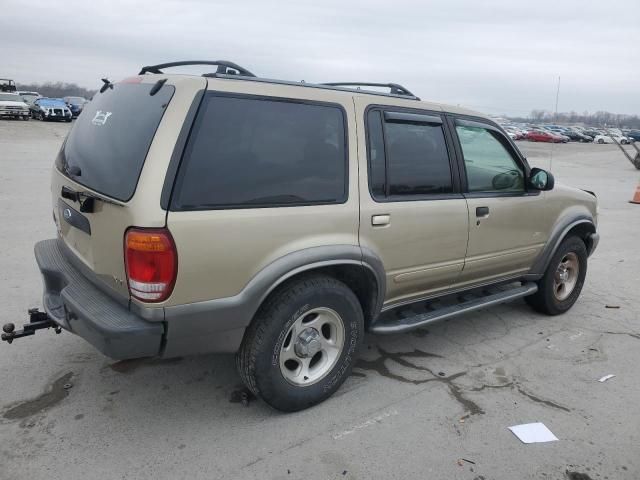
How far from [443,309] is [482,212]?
794mm

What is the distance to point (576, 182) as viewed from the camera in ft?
57.7

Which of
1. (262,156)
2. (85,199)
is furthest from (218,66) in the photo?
(85,199)

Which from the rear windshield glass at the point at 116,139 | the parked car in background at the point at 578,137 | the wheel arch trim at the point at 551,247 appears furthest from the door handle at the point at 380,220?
the parked car in background at the point at 578,137

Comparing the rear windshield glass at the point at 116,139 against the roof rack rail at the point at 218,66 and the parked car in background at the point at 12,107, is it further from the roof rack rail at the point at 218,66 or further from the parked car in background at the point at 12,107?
the parked car in background at the point at 12,107

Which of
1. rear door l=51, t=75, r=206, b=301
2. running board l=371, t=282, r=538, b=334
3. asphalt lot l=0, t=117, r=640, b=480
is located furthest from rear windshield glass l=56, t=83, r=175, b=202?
running board l=371, t=282, r=538, b=334

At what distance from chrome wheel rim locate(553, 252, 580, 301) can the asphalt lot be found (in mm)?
407

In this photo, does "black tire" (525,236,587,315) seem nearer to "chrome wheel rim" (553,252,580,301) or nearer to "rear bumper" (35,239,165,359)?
"chrome wheel rim" (553,252,580,301)

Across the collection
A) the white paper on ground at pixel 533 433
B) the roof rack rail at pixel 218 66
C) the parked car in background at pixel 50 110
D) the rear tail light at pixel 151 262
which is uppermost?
the parked car in background at pixel 50 110

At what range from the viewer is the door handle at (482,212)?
3846 millimetres

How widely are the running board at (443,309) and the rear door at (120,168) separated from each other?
5.65 ft

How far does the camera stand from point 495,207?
13.1ft

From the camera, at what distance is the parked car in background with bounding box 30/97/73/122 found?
31.2m

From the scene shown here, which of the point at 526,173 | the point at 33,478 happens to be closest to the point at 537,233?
the point at 526,173

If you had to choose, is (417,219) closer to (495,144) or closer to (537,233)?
(495,144)
